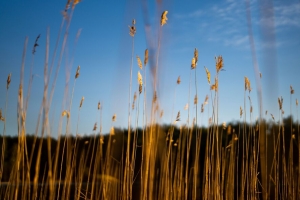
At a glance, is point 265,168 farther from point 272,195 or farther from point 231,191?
point 272,195

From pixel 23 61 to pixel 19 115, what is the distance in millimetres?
251

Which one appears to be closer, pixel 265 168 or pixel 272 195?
pixel 265 168

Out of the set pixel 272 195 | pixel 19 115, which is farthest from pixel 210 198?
pixel 272 195

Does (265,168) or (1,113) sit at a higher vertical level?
(1,113)

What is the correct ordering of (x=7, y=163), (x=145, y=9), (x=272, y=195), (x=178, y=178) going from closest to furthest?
(x=145, y=9), (x=178, y=178), (x=272, y=195), (x=7, y=163)

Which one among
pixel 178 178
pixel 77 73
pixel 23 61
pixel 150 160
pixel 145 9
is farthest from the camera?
pixel 178 178

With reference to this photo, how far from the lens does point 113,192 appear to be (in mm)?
2070

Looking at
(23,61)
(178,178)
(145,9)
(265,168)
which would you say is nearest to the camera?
(145,9)

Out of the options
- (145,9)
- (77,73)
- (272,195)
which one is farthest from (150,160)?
(272,195)

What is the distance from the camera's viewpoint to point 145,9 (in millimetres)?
925

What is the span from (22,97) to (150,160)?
652 mm

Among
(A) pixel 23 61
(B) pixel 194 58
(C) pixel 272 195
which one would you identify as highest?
(B) pixel 194 58

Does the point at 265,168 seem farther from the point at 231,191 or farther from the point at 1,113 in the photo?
the point at 1,113

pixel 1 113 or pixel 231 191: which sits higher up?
pixel 1 113
